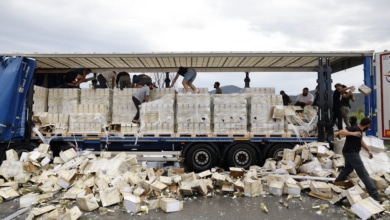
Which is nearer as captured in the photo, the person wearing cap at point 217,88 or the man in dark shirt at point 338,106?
the man in dark shirt at point 338,106

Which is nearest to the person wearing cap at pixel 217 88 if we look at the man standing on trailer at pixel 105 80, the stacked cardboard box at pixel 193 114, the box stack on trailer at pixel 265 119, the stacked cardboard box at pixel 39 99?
the stacked cardboard box at pixel 193 114

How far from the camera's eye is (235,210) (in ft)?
20.3

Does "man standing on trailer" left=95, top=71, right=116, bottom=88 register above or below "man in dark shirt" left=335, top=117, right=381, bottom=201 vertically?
above

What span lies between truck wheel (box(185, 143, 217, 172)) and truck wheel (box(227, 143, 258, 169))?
1.62ft

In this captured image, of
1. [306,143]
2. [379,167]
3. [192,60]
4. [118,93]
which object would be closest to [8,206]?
[118,93]

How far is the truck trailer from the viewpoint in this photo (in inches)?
350

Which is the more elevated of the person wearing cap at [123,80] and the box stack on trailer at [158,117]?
the person wearing cap at [123,80]

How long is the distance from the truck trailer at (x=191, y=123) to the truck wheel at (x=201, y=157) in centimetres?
2

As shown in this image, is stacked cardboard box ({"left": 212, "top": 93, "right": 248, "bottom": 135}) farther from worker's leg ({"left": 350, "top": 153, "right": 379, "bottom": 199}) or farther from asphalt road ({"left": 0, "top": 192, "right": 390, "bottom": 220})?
worker's leg ({"left": 350, "top": 153, "right": 379, "bottom": 199})

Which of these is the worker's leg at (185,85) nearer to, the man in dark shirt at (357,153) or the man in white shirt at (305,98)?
the man in white shirt at (305,98)

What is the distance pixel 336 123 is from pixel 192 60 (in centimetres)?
487

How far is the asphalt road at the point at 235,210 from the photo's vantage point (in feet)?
19.1

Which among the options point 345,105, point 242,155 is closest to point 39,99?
point 242,155

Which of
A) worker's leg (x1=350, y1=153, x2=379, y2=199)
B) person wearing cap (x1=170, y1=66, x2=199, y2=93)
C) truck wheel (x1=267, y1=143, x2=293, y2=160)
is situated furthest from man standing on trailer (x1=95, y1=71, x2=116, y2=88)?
worker's leg (x1=350, y1=153, x2=379, y2=199)
